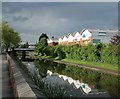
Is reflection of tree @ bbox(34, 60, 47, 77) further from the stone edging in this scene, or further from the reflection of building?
the stone edging

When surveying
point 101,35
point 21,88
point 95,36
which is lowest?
point 21,88

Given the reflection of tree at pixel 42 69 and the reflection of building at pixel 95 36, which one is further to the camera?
the reflection of building at pixel 95 36

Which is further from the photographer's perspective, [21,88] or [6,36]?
[6,36]

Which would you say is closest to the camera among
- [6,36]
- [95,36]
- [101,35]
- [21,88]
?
[21,88]

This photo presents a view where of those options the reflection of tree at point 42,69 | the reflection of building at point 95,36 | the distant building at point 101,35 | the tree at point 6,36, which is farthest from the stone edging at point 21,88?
the distant building at point 101,35

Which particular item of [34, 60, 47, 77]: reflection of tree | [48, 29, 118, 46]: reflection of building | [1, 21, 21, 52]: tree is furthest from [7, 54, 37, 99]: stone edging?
[48, 29, 118, 46]: reflection of building

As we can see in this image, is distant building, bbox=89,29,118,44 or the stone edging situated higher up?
distant building, bbox=89,29,118,44

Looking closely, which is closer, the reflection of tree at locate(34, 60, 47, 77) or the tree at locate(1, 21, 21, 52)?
the reflection of tree at locate(34, 60, 47, 77)

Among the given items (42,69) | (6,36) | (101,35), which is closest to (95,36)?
(101,35)

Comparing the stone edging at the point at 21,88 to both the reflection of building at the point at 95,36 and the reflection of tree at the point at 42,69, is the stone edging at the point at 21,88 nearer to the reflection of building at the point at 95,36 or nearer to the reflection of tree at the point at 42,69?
the reflection of tree at the point at 42,69

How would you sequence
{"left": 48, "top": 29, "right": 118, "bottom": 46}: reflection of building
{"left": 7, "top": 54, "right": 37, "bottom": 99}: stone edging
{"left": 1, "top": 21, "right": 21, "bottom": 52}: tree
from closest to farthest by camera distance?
{"left": 7, "top": 54, "right": 37, "bottom": 99}: stone edging, {"left": 1, "top": 21, "right": 21, "bottom": 52}: tree, {"left": 48, "top": 29, "right": 118, "bottom": 46}: reflection of building

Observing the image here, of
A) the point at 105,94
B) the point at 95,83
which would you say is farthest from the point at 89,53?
Answer: the point at 105,94

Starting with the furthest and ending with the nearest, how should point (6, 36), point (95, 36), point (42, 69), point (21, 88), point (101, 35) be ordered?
1. point (101, 35)
2. point (95, 36)
3. point (6, 36)
4. point (42, 69)
5. point (21, 88)

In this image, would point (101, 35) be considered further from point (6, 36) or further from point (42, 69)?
point (42, 69)
